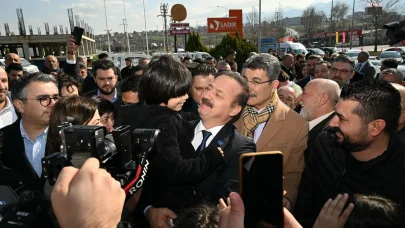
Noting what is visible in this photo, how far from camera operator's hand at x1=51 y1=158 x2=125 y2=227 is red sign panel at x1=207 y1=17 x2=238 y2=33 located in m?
27.5

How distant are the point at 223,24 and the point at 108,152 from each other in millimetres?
27882

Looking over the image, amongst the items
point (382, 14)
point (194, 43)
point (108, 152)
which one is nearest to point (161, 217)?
point (108, 152)

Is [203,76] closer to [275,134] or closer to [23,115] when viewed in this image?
[275,134]

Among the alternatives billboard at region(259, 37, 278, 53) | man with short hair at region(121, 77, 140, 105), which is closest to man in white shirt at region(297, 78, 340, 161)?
man with short hair at region(121, 77, 140, 105)

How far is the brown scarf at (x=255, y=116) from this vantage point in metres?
2.81

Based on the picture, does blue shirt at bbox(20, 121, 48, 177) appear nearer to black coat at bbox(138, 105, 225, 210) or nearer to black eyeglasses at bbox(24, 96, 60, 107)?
black eyeglasses at bbox(24, 96, 60, 107)

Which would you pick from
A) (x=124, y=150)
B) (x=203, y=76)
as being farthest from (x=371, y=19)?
(x=124, y=150)

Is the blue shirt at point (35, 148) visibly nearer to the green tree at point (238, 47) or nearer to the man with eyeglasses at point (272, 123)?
the man with eyeglasses at point (272, 123)

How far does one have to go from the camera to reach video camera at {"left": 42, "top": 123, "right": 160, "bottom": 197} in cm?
105

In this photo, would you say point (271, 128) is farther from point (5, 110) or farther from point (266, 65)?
point (5, 110)

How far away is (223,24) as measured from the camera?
2759 cm

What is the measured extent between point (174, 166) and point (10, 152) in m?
1.56

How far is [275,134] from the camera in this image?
2.70 m

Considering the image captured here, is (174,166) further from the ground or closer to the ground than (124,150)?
closer to the ground
